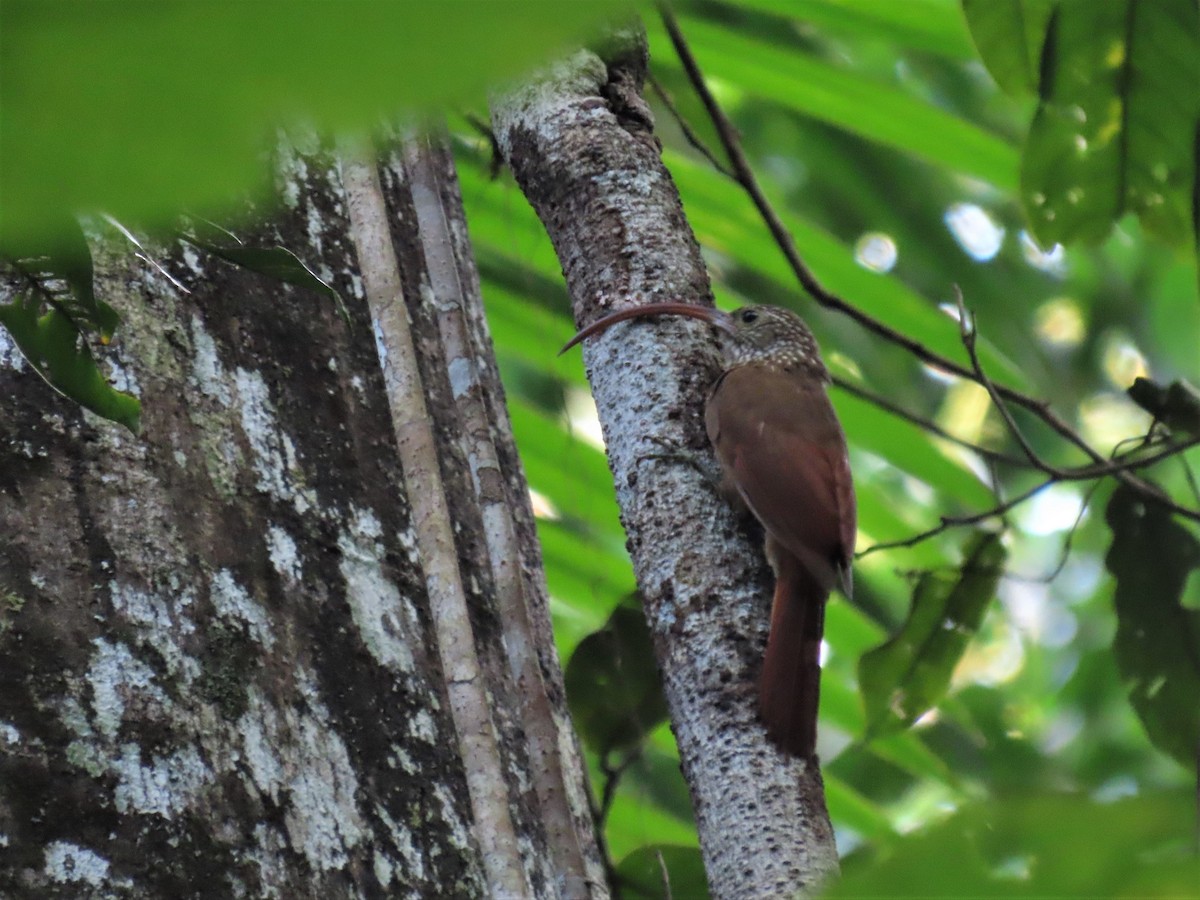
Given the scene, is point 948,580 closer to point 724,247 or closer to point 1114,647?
point 1114,647

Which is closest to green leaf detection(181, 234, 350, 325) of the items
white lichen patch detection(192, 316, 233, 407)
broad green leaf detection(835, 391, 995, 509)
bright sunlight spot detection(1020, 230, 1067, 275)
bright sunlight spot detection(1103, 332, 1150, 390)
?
white lichen patch detection(192, 316, 233, 407)

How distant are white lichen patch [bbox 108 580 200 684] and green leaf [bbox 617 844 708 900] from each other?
4.13ft

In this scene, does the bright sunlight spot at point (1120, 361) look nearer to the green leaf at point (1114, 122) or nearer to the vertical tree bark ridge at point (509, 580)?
the green leaf at point (1114, 122)

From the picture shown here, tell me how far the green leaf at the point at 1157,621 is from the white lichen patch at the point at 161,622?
82.2 inches

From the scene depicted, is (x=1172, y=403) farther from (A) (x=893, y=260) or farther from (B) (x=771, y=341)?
(A) (x=893, y=260)

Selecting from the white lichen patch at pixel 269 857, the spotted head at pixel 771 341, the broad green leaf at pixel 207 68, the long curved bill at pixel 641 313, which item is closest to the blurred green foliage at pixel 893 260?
the broad green leaf at pixel 207 68

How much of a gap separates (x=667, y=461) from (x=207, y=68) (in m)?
1.49

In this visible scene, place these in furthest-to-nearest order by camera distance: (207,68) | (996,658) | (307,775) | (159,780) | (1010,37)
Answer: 1. (996,658)
2. (1010,37)
3. (307,775)
4. (159,780)
5. (207,68)

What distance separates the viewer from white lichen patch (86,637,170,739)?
1.47 metres

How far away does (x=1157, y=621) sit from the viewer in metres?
2.89

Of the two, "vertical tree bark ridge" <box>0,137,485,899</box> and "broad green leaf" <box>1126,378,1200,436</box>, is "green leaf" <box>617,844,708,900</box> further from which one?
"broad green leaf" <box>1126,378,1200,436</box>

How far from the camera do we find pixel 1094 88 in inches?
102

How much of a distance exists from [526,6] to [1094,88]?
103 inches

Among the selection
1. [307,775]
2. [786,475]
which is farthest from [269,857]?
[786,475]
